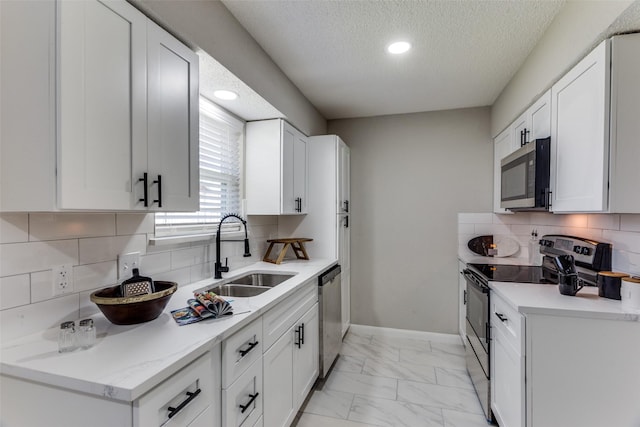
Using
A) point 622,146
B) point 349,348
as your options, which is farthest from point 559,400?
point 349,348

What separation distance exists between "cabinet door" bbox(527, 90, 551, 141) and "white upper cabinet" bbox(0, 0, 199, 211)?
2.19 m

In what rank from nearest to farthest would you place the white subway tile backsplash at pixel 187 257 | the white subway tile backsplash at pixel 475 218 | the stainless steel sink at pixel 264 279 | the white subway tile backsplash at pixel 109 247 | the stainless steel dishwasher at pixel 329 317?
1. the white subway tile backsplash at pixel 109 247
2. the white subway tile backsplash at pixel 187 257
3. the stainless steel sink at pixel 264 279
4. the stainless steel dishwasher at pixel 329 317
5. the white subway tile backsplash at pixel 475 218

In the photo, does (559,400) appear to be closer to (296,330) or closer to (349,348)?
(296,330)

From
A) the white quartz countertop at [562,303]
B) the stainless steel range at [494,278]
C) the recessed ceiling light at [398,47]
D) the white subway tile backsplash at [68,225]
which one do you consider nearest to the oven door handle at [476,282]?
the stainless steel range at [494,278]

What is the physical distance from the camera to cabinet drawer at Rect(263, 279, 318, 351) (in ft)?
5.22

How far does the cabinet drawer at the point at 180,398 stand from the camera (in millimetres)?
856

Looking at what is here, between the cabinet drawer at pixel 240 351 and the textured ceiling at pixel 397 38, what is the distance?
5.49 feet

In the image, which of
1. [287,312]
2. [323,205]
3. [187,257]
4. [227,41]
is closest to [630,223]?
[287,312]

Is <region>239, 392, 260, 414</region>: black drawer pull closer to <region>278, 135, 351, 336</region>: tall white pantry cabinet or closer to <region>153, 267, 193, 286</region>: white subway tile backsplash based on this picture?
<region>153, 267, 193, 286</region>: white subway tile backsplash

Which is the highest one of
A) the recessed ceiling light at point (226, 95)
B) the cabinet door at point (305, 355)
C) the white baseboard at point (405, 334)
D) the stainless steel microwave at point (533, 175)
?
the recessed ceiling light at point (226, 95)

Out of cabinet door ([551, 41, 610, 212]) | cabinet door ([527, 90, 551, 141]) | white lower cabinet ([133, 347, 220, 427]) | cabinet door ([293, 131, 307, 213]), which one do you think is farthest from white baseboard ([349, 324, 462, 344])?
white lower cabinet ([133, 347, 220, 427])

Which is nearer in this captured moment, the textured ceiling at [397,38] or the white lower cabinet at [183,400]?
the white lower cabinet at [183,400]

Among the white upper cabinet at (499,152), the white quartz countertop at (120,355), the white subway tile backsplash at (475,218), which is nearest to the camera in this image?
the white quartz countertop at (120,355)

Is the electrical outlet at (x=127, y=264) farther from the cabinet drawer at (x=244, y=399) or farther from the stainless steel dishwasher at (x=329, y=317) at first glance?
the stainless steel dishwasher at (x=329, y=317)
